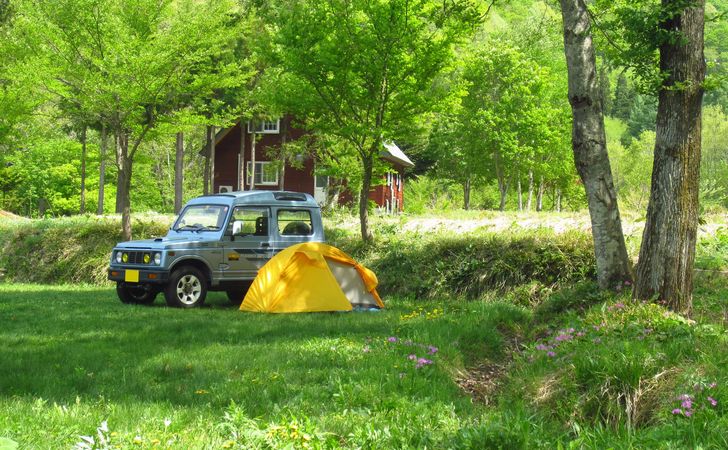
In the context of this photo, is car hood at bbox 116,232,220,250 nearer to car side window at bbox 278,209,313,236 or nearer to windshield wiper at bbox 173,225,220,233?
windshield wiper at bbox 173,225,220,233

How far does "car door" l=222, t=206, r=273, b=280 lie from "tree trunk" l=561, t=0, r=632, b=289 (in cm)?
623

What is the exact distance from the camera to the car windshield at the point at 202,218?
12.3m

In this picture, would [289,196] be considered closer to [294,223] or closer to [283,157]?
[294,223]

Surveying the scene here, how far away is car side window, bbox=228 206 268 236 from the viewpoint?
1235 centimetres

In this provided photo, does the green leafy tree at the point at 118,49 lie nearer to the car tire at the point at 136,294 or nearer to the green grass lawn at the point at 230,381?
the car tire at the point at 136,294

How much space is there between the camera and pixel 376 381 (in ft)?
18.7

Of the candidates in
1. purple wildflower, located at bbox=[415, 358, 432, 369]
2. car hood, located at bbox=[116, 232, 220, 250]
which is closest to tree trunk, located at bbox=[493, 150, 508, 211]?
car hood, located at bbox=[116, 232, 220, 250]

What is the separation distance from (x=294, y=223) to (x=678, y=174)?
7.41 metres

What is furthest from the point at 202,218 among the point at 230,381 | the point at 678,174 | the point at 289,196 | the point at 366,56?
the point at 678,174

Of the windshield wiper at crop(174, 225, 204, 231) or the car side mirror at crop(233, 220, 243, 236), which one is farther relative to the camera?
the windshield wiper at crop(174, 225, 204, 231)

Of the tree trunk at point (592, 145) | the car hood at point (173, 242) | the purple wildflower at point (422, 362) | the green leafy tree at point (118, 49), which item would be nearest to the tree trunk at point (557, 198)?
the green leafy tree at point (118, 49)

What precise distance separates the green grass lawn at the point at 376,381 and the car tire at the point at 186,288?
209 centimetres

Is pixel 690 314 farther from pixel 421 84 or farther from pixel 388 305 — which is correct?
pixel 421 84

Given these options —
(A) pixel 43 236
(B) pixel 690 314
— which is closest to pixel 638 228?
(B) pixel 690 314
